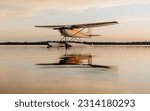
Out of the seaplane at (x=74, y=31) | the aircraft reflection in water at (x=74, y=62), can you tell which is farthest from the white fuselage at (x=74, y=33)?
the aircraft reflection in water at (x=74, y=62)

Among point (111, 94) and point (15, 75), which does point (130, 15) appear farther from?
point (15, 75)

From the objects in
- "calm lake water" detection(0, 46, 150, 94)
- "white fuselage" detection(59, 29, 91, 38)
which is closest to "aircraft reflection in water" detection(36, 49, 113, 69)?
"calm lake water" detection(0, 46, 150, 94)

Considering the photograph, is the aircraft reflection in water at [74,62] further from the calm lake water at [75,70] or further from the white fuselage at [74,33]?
the white fuselage at [74,33]

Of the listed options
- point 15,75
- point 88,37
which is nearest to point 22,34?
point 15,75

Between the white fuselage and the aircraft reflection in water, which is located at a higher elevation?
the white fuselage

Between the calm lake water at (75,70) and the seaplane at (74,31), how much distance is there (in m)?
0.06

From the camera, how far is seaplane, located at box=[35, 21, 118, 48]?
220cm

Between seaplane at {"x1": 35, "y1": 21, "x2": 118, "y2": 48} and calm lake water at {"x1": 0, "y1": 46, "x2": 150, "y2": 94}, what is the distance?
6 centimetres

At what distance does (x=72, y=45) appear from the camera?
225cm

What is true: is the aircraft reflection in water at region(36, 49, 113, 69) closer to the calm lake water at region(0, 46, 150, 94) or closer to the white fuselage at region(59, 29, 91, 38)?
the calm lake water at region(0, 46, 150, 94)

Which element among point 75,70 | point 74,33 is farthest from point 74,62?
point 74,33

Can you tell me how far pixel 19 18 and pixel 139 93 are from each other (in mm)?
821

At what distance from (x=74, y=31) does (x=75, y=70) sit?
0.76ft

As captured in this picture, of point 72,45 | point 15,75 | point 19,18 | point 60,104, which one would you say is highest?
point 19,18
